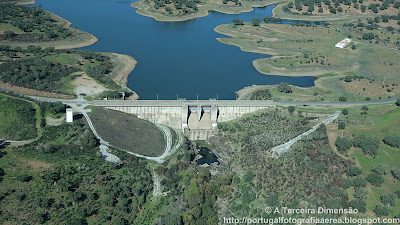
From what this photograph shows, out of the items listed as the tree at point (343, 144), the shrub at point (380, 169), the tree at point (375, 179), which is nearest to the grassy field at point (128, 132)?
the tree at point (343, 144)

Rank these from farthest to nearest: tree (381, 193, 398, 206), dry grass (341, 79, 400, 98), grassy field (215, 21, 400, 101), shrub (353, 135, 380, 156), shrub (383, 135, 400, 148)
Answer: dry grass (341, 79, 400, 98)
grassy field (215, 21, 400, 101)
shrub (383, 135, 400, 148)
shrub (353, 135, 380, 156)
tree (381, 193, 398, 206)

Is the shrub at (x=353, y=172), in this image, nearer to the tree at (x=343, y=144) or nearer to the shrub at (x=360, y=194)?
the shrub at (x=360, y=194)

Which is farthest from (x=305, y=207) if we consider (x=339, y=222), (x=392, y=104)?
(x=392, y=104)

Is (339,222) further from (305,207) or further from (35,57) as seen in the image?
(35,57)

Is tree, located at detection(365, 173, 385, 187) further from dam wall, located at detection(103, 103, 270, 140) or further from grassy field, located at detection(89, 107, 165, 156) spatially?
grassy field, located at detection(89, 107, 165, 156)

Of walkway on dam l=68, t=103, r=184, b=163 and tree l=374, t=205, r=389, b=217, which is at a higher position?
tree l=374, t=205, r=389, b=217

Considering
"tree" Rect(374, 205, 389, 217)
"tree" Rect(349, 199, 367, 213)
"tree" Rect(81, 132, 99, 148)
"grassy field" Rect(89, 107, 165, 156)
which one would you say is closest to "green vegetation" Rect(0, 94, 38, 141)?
"tree" Rect(81, 132, 99, 148)
